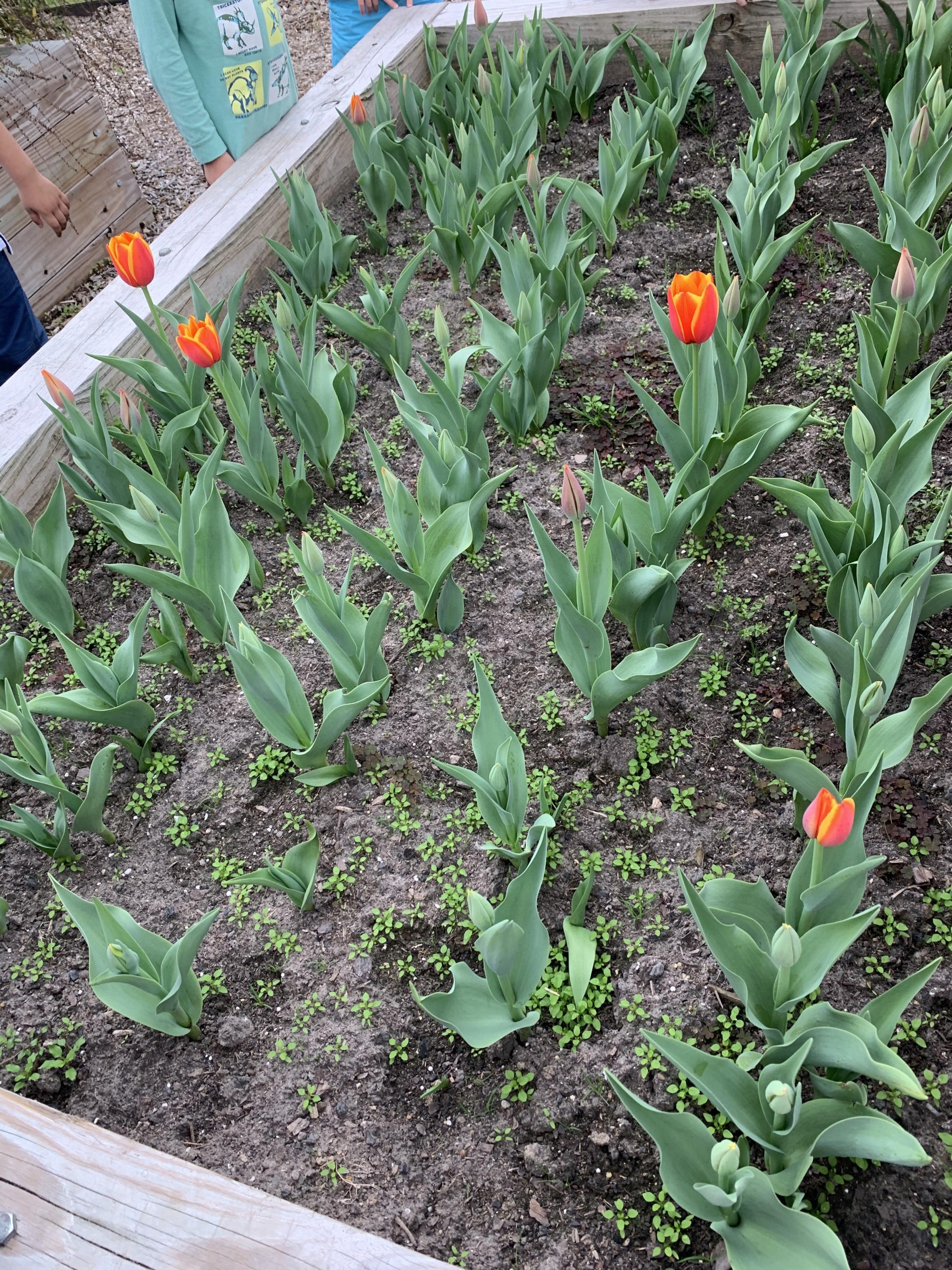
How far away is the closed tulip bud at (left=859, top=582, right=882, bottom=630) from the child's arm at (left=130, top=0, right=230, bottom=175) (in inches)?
97.5

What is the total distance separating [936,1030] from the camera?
1.37m

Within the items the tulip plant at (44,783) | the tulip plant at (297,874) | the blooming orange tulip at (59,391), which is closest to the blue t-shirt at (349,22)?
the blooming orange tulip at (59,391)

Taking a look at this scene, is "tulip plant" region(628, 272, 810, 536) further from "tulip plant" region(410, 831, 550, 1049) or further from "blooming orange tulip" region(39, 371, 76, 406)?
"blooming orange tulip" region(39, 371, 76, 406)

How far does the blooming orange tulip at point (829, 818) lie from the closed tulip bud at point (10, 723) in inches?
47.8

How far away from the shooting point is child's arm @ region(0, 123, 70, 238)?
2.72 metres

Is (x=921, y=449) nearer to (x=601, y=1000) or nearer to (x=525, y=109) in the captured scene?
(x=601, y=1000)

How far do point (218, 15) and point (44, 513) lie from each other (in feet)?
5.90

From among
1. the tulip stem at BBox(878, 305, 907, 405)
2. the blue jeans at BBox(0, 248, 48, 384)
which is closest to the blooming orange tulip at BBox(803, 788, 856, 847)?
the tulip stem at BBox(878, 305, 907, 405)

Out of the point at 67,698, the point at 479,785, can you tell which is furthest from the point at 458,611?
the point at 67,698

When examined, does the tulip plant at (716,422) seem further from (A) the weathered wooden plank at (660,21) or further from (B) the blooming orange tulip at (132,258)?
(A) the weathered wooden plank at (660,21)

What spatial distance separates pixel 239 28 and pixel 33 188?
2.66ft

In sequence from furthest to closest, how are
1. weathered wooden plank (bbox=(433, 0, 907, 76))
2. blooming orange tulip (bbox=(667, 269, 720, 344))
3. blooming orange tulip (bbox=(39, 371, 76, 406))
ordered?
weathered wooden plank (bbox=(433, 0, 907, 76))
blooming orange tulip (bbox=(39, 371, 76, 406))
blooming orange tulip (bbox=(667, 269, 720, 344))

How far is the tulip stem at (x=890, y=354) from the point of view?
1.86m

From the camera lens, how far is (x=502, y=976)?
52.3 inches
